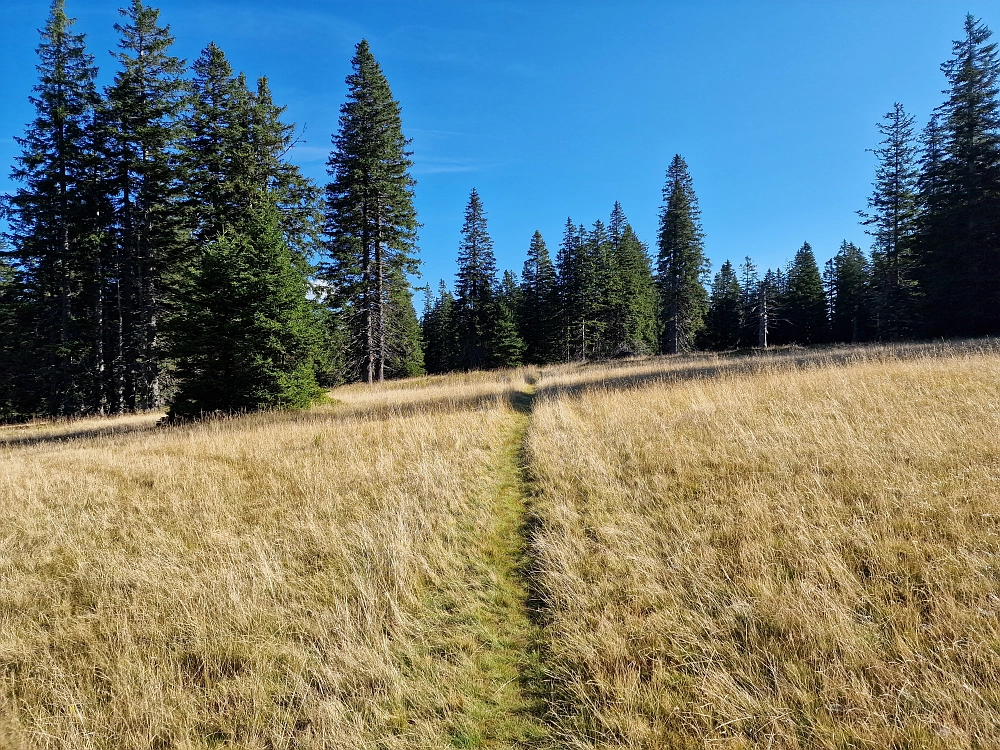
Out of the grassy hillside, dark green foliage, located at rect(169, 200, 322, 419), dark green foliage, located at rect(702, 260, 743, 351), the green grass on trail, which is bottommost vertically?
the green grass on trail

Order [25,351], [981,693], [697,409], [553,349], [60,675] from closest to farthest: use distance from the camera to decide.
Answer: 1. [981,693]
2. [60,675]
3. [697,409]
4. [25,351]
5. [553,349]

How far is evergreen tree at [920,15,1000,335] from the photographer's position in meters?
22.6

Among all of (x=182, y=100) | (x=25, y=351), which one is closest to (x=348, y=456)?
(x=182, y=100)

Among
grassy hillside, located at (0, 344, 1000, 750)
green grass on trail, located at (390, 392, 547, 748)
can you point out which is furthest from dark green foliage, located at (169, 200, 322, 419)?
green grass on trail, located at (390, 392, 547, 748)

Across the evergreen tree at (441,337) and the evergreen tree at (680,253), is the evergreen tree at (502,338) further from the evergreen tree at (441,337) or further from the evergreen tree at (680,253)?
the evergreen tree at (680,253)

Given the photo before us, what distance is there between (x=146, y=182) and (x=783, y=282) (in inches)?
3487

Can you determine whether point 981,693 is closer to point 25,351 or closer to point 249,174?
point 249,174

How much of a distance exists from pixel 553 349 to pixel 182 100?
40549mm

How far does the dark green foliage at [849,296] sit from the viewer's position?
48094mm

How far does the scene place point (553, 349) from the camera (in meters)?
51.3

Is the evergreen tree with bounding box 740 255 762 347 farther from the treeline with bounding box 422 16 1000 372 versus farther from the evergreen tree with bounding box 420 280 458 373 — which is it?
the evergreen tree with bounding box 420 280 458 373

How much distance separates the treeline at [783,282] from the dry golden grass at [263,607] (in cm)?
3388

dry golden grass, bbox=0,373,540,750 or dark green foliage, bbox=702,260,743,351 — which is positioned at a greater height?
dark green foliage, bbox=702,260,743,351

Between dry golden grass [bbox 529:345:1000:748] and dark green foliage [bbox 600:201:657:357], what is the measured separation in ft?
126
